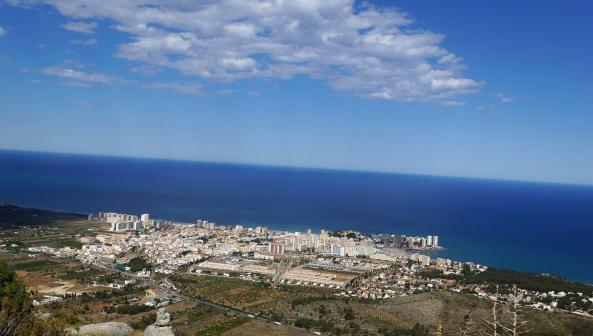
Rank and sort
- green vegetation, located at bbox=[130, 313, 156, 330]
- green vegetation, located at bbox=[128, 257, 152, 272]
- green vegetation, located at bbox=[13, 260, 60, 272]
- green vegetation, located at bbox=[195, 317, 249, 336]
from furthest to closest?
1. green vegetation, located at bbox=[128, 257, 152, 272]
2. green vegetation, located at bbox=[13, 260, 60, 272]
3. green vegetation, located at bbox=[195, 317, 249, 336]
4. green vegetation, located at bbox=[130, 313, 156, 330]

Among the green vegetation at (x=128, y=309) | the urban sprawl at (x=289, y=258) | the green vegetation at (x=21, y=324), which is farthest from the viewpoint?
the urban sprawl at (x=289, y=258)

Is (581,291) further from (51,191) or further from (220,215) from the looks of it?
(51,191)

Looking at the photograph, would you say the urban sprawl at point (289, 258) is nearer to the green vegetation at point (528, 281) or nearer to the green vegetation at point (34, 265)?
the green vegetation at point (528, 281)

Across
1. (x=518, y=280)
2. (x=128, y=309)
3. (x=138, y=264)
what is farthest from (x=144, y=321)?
(x=518, y=280)

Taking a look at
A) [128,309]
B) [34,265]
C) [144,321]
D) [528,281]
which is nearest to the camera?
[144,321]

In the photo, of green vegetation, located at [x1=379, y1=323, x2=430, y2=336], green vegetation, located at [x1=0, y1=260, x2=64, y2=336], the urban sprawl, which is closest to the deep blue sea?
the urban sprawl

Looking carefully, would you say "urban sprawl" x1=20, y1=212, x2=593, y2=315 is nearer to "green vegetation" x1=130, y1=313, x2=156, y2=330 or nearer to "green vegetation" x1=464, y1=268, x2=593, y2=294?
"green vegetation" x1=464, y1=268, x2=593, y2=294

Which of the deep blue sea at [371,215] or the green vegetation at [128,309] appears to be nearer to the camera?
the green vegetation at [128,309]

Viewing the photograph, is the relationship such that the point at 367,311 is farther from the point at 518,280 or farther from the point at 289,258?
the point at 289,258

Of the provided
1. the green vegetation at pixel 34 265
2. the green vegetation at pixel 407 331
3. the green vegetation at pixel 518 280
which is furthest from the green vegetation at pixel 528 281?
the green vegetation at pixel 34 265

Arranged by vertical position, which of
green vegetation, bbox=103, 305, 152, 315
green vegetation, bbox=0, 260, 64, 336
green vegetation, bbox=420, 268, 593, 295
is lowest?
green vegetation, bbox=103, 305, 152, 315
